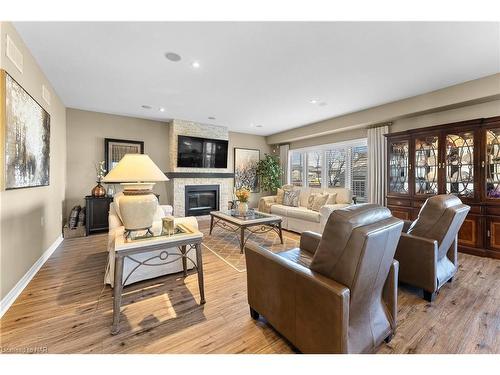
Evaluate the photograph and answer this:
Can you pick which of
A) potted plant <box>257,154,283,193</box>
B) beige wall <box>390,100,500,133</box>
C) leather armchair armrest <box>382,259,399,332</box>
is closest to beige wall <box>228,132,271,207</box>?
potted plant <box>257,154,283,193</box>

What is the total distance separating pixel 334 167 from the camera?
580 centimetres

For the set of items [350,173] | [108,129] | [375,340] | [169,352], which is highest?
[108,129]

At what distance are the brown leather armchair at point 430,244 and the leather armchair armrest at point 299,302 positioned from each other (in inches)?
56.9

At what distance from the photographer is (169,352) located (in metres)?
1.42

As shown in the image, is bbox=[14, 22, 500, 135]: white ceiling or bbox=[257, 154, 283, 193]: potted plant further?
bbox=[257, 154, 283, 193]: potted plant

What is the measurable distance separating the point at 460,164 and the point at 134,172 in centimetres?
456

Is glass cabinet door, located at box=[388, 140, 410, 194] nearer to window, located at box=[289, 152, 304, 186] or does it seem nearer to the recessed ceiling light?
window, located at box=[289, 152, 304, 186]

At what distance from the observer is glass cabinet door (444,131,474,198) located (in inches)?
128

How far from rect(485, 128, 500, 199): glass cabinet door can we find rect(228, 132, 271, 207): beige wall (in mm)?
5170

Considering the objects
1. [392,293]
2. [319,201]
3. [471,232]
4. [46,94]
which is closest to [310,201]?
[319,201]

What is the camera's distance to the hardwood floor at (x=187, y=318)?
149 cm

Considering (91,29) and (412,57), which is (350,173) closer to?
(412,57)
